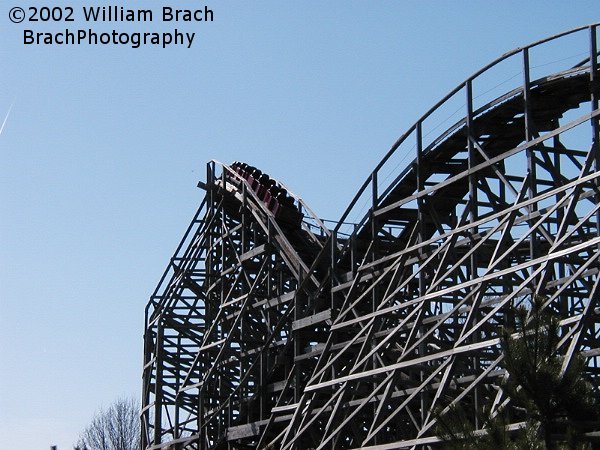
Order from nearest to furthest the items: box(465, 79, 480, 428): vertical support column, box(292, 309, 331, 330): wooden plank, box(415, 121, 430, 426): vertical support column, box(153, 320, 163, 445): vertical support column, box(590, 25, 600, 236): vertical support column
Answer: box(590, 25, 600, 236): vertical support column, box(465, 79, 480, 428): vertical support column, box(415, 121, 430, 426): vertical support column, box(292, 309, 331, 330): wooden plank, box(153, 320, 163, 445): vertical support column

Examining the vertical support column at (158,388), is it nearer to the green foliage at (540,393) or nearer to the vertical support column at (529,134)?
the vertical support column at (529,134)

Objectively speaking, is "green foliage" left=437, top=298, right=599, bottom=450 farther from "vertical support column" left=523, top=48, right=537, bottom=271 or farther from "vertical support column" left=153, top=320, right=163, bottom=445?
"vertical support column" left=153, top=320, right=163, bottom=445

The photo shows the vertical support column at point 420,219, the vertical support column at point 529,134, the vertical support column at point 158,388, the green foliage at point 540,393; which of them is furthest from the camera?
the vertical support column at point 158,388

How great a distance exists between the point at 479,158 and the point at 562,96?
2623 mm

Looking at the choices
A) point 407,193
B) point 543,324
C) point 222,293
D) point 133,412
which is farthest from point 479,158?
point 133,412

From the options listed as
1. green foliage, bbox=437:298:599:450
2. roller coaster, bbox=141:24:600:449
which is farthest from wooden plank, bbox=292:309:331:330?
green foliage, bbox=437:298:599:450

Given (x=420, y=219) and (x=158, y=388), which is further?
(x=158, y=388)

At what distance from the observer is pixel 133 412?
6662cm

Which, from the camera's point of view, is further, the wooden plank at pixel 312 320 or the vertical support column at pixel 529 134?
the wooden plank at pixel 312 320

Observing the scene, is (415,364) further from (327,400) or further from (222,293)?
(222,293)

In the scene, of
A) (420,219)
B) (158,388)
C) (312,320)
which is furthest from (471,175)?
(158,388)

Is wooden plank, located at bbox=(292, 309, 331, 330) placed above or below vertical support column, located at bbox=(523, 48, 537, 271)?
below

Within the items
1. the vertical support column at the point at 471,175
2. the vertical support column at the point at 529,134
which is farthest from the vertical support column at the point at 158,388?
the vertical support column at the point at 529,134

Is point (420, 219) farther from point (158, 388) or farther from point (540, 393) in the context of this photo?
point (158, 388)
